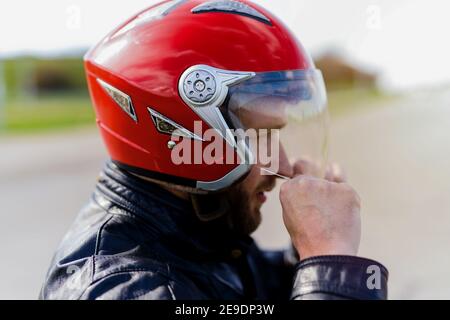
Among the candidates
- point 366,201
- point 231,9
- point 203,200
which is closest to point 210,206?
point 203,200

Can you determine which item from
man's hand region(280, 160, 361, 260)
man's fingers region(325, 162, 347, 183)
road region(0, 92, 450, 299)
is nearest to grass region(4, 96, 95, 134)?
road region(0, 92, 450, 299)

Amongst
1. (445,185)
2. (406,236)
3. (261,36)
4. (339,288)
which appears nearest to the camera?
(339,288)

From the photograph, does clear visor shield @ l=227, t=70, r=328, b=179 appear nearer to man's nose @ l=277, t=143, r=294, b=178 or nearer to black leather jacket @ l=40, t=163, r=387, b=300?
man's nose @ l=277, t=143, r=294, b=178

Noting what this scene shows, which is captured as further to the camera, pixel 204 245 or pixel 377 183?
pixel 377 183

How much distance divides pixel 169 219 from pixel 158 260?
0.14 meters

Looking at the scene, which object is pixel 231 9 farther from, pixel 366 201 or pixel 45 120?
pixel 45 120

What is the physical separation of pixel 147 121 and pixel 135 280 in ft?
1.52

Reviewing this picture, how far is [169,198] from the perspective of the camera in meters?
1.70

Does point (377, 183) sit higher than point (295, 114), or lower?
lower
